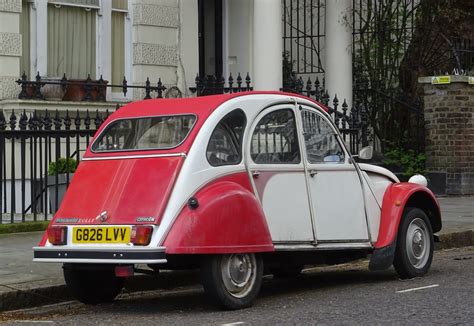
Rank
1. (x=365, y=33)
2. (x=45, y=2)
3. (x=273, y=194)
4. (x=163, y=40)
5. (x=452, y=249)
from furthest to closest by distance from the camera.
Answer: (x=365, y=33) < (x=163, y=40) < (x=45, y=2) < (x=452, y=249) < (x=273, y=194)

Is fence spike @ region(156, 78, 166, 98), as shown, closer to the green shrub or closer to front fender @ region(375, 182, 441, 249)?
the green shrub

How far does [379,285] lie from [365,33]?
11287 millimetres

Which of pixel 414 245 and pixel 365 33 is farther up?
pixel 365 33

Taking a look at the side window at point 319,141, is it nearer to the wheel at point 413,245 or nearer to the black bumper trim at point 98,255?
the wheel at point 413,245

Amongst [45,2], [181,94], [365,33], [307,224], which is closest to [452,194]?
[365,33]

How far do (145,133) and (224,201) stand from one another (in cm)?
113

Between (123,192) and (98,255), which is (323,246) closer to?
(123,192)

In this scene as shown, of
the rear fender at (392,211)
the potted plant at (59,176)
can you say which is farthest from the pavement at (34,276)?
the rear fender at (392,211)

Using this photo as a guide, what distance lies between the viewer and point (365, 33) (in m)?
19.1

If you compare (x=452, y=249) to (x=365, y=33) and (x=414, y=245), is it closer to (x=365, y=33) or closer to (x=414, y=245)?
(x=414, y=245)

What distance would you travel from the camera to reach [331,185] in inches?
327

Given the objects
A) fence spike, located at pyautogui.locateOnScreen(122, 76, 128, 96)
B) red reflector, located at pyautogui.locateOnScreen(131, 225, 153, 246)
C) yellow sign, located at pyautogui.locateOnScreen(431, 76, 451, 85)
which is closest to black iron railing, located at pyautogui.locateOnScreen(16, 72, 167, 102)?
fence spike, located at pyautogui.locateOnScreen(122, 76, 128, 96)

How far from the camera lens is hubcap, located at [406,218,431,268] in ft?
29.1

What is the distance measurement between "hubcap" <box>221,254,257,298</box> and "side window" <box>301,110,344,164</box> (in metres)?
1.28
